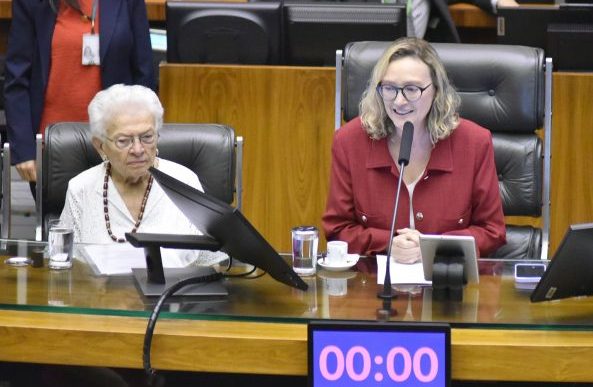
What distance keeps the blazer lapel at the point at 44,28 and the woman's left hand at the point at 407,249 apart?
1823 millimetres

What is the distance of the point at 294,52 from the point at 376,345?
8.13ft

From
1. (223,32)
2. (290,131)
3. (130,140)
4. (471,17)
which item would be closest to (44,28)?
(223,32)

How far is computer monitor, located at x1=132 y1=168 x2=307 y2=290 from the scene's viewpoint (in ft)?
8.36

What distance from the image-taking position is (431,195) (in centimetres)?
343

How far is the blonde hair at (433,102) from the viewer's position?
341cm

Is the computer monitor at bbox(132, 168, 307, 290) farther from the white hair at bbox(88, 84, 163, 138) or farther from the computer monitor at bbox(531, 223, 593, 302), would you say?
the white hair at bbox(88, 84, 163, 138)

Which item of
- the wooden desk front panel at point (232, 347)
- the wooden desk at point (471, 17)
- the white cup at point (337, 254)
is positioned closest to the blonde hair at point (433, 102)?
the white cup at point (337, 254)

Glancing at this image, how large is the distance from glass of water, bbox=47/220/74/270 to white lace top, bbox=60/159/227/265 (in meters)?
0.40

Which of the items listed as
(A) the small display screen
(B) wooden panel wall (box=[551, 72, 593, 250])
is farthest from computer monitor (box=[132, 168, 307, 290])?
(B) wooden panel wall (box=[551, 72, 593, 250])

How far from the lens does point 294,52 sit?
4.70m

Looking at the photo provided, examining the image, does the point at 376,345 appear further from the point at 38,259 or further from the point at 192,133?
the point at 192,133

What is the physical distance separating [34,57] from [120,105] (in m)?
1.10

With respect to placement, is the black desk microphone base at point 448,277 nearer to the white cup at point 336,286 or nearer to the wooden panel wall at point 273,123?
the white cup at point 336,286

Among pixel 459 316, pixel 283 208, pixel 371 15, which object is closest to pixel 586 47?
pixel 371 15
